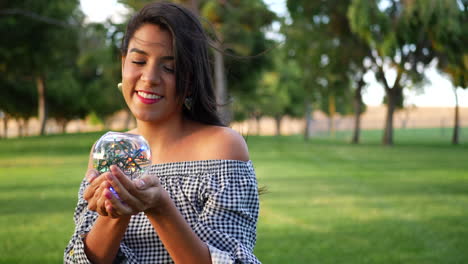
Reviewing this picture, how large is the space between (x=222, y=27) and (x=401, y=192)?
10.8 m

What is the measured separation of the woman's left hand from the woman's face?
63 cm

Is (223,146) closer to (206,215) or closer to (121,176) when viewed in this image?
(206,215)

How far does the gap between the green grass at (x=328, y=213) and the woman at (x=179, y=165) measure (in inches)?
182

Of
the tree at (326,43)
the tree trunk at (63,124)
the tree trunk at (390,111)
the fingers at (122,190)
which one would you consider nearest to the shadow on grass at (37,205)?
the fingers at (122,190)

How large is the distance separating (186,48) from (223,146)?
0.43 metres

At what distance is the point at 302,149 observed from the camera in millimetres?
30906

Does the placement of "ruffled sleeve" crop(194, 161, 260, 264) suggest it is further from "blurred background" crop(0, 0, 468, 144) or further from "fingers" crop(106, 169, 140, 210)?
"blurred background" crop(0, 0, 468, 144)

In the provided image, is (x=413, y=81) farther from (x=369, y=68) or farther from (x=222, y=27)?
(x=222, y=27)

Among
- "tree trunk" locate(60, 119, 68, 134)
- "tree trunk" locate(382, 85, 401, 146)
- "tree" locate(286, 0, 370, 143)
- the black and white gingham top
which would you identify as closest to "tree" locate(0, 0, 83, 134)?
"tree" locate(286, 0, 370, 143)

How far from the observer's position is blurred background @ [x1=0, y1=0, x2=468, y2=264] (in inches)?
304

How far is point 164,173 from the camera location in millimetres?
2594

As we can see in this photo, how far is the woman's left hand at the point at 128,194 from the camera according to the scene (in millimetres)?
1899

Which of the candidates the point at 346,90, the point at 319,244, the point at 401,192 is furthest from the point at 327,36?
the point at 319,244

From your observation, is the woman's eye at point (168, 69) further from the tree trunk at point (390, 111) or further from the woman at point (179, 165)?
the tree trunk at point (390, 111)
